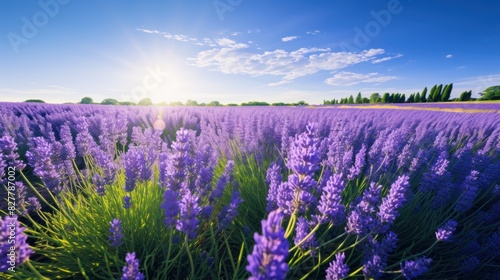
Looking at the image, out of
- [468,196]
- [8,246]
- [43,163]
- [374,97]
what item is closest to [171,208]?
[8,246]

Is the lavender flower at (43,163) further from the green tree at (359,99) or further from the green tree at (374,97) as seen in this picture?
the green tree at (374,97)

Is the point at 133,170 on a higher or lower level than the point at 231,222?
higher

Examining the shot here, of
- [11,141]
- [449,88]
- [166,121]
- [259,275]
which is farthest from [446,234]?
[449,88]

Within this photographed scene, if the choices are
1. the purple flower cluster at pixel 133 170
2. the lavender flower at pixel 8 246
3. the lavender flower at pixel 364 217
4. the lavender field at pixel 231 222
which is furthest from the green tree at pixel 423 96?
the lavender flower at pixel 8 246

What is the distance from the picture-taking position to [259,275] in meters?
0.54

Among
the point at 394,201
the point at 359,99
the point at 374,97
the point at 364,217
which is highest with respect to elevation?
the point at 394,201

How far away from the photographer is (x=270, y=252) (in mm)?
536

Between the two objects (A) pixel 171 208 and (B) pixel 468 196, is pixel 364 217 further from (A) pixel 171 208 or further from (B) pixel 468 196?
(B) pixel 468 196

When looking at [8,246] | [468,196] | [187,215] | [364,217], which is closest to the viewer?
[8,246]

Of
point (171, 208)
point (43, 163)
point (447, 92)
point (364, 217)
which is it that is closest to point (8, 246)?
point (171, 208)

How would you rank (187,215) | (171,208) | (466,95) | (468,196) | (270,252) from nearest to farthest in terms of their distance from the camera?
(270,252) < (187,215) < (171,208) < (468,196) < (466,95)

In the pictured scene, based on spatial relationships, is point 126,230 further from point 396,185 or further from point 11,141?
point 396,185

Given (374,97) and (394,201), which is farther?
(374,97)

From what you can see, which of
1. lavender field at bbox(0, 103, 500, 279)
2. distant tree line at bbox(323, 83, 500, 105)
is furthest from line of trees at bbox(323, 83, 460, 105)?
lavender field at bbox(0, 103, 500, 279)
